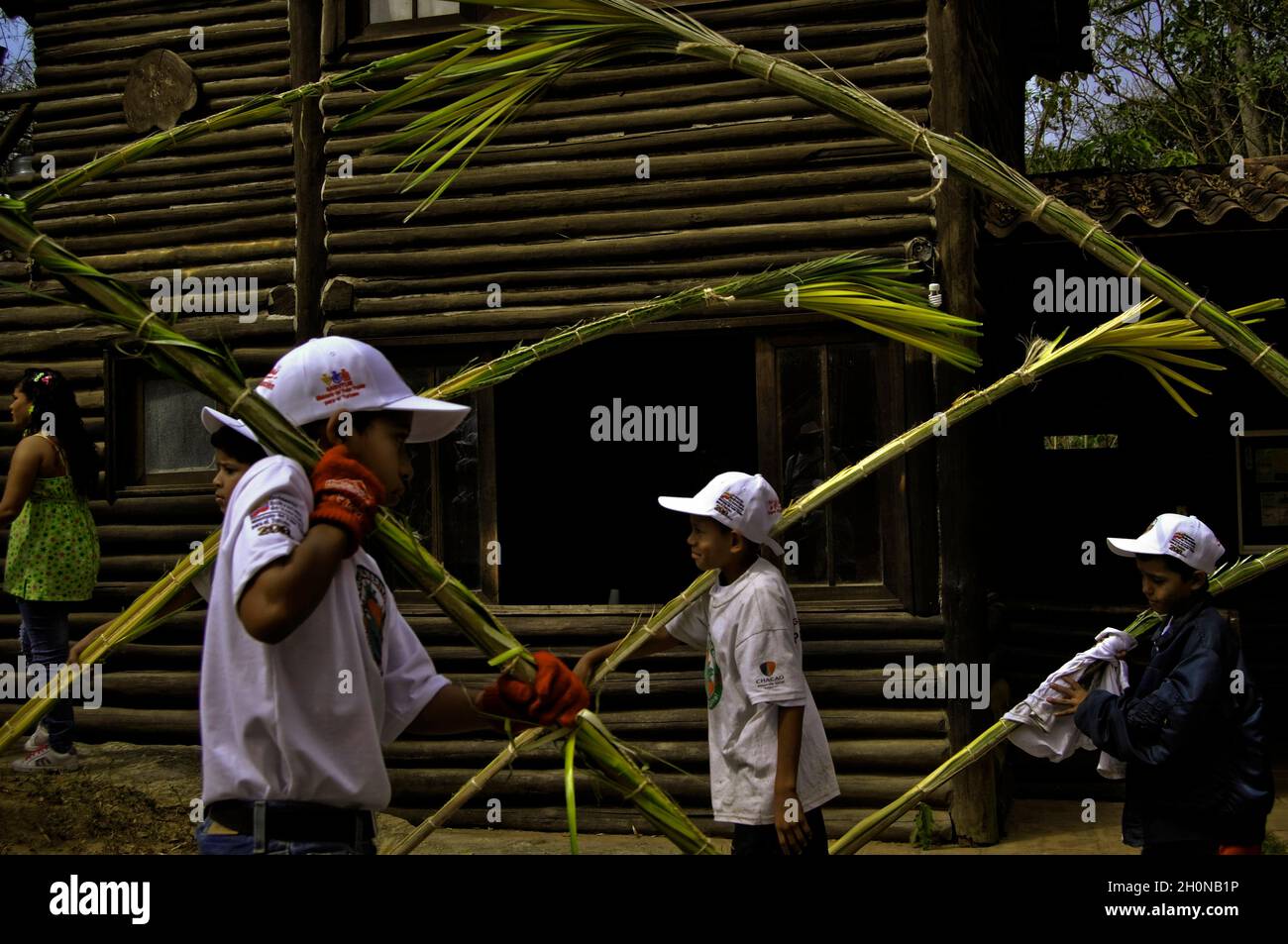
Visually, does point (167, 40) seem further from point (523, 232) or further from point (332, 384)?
point (332, 384)

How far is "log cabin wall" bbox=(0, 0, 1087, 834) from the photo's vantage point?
7.59 meters

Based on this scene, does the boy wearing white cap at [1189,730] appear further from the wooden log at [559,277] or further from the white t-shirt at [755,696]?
the wooden log at [559,277]

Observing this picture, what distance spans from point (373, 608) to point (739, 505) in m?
1.86

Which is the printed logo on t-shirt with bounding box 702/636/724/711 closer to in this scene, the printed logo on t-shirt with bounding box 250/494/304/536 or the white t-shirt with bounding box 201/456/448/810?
the white t-shirt with bounding box 201/456/448/810

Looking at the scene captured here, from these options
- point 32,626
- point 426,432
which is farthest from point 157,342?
point 32,626

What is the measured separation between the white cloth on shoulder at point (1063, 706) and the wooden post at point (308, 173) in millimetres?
5263

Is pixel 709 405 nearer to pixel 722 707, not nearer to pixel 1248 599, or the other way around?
pixel 1248 599

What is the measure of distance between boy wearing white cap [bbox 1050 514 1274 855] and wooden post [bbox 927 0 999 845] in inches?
128

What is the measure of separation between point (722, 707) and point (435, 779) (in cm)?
407

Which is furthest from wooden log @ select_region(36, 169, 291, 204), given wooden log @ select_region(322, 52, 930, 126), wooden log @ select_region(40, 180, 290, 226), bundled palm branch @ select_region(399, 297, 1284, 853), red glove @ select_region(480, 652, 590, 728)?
red glove @ select_region(480, 652, 590, 728)

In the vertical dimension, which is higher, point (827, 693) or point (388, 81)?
point (388, 81)

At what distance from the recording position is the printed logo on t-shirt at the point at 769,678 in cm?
422

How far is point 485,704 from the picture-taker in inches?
116

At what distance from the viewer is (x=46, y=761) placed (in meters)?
7.34
